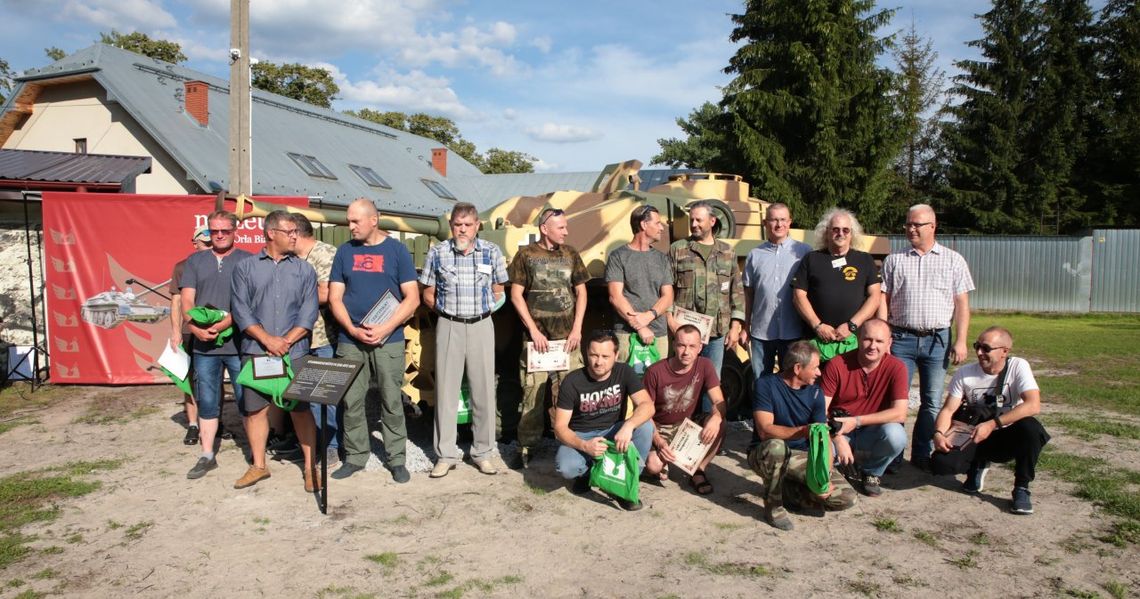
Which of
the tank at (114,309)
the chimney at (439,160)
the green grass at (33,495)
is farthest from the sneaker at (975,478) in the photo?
the chimney at (439,160)

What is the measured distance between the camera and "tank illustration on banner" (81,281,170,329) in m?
9.19

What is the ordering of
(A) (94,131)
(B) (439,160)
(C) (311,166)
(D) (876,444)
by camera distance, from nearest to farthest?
(D) (876,444) → (A) (94,131) → (C) (311,166) → (B) (439,160)

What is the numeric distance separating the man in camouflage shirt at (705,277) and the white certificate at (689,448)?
0.90m

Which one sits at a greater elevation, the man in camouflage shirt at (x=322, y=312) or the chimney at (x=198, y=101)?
the chimney at (x=198, y=101)

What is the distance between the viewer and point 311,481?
535 centimetres

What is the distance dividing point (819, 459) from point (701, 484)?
96cm

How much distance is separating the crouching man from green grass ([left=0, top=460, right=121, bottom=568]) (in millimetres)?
4100

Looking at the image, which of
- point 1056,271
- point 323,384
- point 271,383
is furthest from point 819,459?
point 1056,271

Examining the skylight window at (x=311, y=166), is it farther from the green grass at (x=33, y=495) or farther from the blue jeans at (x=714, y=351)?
the blue jeans at (x=714, y=351)

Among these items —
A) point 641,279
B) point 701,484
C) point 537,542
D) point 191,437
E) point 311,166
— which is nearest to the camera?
point 537,542

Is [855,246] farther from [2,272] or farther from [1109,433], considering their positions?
[2,272]

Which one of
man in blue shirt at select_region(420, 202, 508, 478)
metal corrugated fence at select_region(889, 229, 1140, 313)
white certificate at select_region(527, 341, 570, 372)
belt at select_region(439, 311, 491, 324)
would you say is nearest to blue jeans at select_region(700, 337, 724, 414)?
white certificate at select_region(527, 341, 570, 372)

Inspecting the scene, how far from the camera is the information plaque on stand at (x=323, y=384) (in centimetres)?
475

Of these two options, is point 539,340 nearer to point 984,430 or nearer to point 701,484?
point 701,484
